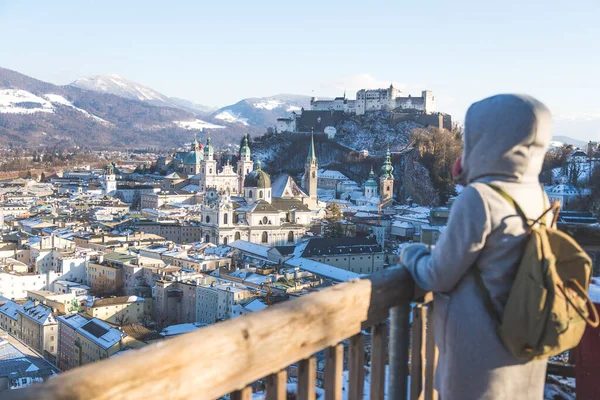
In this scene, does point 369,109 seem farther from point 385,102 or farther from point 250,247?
point 250,247

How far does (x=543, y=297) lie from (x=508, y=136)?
41 centimetres

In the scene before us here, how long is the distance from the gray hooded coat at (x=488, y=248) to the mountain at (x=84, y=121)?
134 m

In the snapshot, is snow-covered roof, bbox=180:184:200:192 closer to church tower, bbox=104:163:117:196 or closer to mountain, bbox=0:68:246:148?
church tower, bbox=104:163:117:196

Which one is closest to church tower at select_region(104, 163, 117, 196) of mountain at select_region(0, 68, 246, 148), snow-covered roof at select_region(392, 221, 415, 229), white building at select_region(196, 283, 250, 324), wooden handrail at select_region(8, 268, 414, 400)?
snow-covered roof at select_region(392, 221, 415, 229)

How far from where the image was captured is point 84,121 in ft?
509

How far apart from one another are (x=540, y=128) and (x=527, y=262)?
345 millimetres

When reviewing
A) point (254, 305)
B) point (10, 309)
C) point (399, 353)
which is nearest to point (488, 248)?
point (399, 353)

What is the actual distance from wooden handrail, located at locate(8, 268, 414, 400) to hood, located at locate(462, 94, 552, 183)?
1.32 feet

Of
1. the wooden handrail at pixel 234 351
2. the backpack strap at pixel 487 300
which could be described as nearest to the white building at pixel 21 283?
the wooden handrail at pixel 234 351

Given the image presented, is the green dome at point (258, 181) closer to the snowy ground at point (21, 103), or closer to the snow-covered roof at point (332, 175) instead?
the snow-covered roof at point (332, 175)

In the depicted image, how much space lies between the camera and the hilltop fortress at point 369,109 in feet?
179

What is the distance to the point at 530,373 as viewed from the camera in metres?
1.77

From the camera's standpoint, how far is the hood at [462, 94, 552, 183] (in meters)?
1.71

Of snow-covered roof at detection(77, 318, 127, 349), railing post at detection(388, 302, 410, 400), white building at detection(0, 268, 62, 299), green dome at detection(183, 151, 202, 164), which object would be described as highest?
railing post at detection(388, 302, 410, 400)
